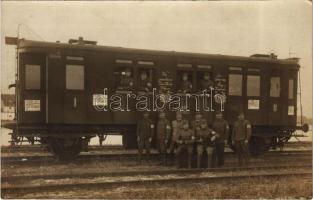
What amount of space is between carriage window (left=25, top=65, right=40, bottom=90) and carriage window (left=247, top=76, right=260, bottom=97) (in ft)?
22.9

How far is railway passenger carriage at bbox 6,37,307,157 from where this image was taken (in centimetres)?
1228

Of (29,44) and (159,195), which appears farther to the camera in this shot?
(29,44)

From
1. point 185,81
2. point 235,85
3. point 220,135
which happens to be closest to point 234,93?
point 235,85

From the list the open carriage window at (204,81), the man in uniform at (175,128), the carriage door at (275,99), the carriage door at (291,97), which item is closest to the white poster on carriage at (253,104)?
the carriage door at (275,99)

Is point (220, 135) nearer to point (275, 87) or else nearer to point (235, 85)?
point (235, 85)

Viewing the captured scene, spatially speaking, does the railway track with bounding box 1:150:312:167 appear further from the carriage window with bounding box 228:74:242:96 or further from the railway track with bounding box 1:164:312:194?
the carriage window with bounding box 228:74:242:96

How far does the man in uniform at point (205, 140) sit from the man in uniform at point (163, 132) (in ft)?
3.38

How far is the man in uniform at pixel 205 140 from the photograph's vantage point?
1201 cm

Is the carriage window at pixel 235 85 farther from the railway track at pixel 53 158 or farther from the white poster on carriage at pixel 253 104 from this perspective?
the railway track at pixel 53 158

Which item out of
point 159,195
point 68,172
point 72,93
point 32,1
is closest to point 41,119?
point 72,93

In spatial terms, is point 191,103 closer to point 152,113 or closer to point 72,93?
point 152,113

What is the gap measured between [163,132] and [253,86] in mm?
4027

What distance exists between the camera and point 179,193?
9156 millimetres

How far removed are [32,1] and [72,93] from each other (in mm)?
2823
